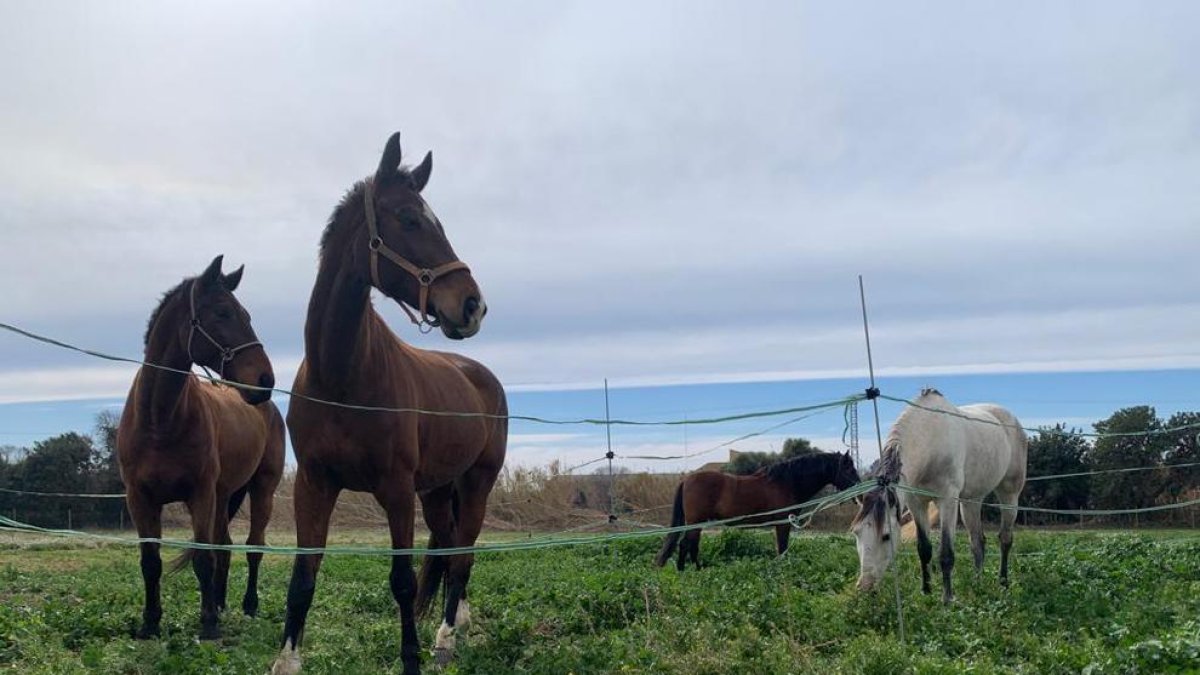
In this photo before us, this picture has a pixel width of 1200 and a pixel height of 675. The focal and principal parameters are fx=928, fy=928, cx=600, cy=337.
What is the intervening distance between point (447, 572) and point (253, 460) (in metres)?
2.73

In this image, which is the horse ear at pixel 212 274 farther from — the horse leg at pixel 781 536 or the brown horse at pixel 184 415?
the horse leg at pixel 781 536

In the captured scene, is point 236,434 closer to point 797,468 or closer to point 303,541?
point 303,541

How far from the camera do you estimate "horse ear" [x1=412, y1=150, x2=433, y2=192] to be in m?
5.27

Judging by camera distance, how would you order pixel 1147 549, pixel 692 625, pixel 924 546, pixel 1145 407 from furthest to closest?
pixel 1145 407
pixel 1147 549
pixel 924 546
pixel 692 625

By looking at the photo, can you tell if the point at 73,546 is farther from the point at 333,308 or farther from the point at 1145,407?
the point at 1145,407

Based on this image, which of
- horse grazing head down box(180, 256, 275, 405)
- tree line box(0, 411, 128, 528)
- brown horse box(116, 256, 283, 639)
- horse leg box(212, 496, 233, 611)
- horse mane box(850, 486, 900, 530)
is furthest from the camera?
tree line box(0, 411, 128, 528)

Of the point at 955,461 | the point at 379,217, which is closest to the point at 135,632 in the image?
the point at 379,217

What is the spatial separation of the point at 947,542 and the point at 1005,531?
2.26 meters

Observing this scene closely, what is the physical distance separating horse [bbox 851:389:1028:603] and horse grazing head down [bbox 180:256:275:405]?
13.5 ft

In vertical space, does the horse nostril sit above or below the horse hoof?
above

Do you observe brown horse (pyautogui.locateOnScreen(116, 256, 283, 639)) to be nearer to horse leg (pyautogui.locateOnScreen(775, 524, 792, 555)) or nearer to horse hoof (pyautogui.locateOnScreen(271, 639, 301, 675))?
horse hoof (pyautogui.locateOnScreen(271, 639, 301, 675))

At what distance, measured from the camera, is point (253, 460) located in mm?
8297

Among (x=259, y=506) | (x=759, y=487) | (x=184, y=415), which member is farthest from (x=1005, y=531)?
(x=184, y=415)

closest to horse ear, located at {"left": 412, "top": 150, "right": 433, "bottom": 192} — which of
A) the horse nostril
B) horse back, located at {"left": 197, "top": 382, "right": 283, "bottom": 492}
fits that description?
the horse nostril
